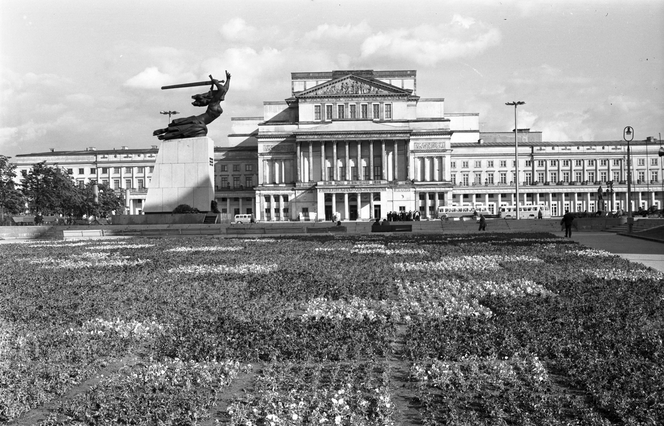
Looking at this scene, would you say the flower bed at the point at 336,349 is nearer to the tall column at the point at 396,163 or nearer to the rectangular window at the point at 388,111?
Result: the tall column at the point at 396,163

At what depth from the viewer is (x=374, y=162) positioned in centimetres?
11131

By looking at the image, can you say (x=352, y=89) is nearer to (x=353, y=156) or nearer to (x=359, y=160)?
(x=353, y=156)

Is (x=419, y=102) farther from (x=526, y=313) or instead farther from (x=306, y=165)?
(x=526, y=313)

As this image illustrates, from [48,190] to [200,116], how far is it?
130 ft

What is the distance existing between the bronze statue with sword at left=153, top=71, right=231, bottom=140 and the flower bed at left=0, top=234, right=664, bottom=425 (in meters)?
27.2

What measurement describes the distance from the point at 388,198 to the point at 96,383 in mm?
100874

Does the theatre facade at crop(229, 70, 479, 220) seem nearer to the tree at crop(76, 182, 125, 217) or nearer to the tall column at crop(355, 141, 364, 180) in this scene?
the tall column at crop(355, 141, 364, 180)

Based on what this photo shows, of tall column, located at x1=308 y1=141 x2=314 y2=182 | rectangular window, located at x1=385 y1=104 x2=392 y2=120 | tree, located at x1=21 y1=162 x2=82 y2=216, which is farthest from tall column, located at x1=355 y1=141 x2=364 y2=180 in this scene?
tree, located at x1=21 y1=162 x2=82 y2=216

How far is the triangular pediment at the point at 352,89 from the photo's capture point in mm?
111312

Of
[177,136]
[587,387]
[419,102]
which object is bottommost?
[587,387]

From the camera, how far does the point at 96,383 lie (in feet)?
23.3

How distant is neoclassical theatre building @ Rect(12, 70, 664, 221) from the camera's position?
108m

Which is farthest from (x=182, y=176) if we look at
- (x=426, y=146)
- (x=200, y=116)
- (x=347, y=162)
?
(x=426, y=146)

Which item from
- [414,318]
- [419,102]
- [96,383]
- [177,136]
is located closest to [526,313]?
[414,318]
